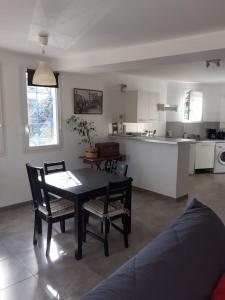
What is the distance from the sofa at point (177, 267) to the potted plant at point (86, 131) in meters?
3.23

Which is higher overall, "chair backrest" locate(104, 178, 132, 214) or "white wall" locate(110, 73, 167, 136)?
"white wall" locate(110, 73, 167, 136)

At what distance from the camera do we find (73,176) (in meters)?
3.30

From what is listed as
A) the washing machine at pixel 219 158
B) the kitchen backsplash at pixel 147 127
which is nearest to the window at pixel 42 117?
the kitchen backsplash at pixel 147 127

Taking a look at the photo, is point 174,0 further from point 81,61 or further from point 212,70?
point 212,70

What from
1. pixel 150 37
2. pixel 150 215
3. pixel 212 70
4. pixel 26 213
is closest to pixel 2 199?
pixel 26 213

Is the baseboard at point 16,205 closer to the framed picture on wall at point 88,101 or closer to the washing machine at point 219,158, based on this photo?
the framed picture on wall at point 88,101

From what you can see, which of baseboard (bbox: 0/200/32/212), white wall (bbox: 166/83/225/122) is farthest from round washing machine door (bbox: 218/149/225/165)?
baseboard (bbox: 0/200/32/212)

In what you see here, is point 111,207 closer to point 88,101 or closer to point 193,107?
point 88,101

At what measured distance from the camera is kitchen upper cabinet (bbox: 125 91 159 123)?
5508 millimetres

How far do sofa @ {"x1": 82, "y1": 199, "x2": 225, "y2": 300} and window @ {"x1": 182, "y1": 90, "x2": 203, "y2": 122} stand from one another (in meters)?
5.75

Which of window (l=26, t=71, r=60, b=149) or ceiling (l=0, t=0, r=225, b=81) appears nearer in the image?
ceiling (l=0, t=0, r=225, b=81)

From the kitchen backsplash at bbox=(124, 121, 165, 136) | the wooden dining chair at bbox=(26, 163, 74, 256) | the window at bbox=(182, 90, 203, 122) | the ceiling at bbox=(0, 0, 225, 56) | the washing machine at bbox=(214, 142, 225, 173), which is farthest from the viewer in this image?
the window at bbox=(182, 90, 203, 122)

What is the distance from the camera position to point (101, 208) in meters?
2.86

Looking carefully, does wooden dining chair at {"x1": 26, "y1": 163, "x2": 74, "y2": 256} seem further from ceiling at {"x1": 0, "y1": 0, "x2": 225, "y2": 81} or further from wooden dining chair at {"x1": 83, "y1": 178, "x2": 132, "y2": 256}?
ceiling at {"x1": 0, "y1": 0, "x2": 225, "y2": 81}
